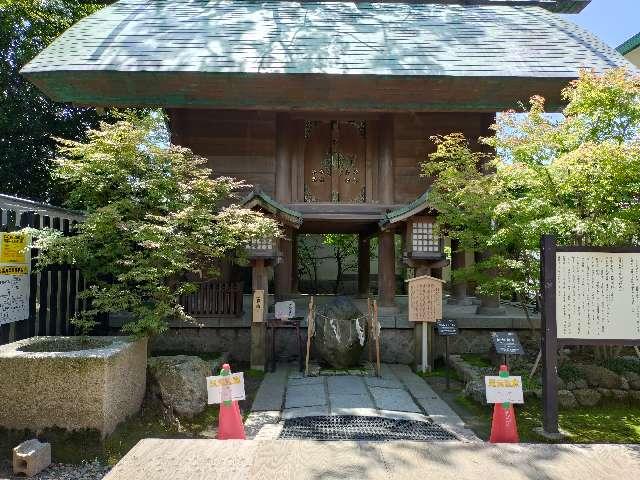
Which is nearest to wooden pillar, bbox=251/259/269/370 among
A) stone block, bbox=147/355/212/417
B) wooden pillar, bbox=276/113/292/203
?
wooden pillar, bbox=276/113/292/203

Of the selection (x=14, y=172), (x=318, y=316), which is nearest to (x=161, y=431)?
(x=318, y=316)

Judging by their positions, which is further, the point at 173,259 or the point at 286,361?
the point at 286,361

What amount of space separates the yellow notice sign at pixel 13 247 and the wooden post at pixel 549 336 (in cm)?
656

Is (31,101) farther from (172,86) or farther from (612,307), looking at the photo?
(612,307)

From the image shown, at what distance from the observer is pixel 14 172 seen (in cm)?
1308

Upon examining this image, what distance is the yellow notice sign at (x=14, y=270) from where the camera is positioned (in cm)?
584

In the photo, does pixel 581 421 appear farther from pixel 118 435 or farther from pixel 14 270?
pixel 14 270

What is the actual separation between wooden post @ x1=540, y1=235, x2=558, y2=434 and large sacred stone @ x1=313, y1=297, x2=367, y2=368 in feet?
11.7

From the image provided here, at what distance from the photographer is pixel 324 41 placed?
34.9 ft

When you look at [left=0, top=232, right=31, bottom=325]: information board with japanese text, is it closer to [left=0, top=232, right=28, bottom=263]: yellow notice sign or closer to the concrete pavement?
[left=0, top=232, right=28, bottom=263]: yellow notice sign

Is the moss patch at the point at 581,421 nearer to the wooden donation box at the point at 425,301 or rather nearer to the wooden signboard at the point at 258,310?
the wooden donation box at the point at 425,301

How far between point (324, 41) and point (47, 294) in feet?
25.7

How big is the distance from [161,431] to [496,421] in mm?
3891

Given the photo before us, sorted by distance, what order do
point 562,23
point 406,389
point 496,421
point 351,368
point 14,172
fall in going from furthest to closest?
point 14,172 → point 562,23 → point 351,368 → point 406,389 → point 496,421
